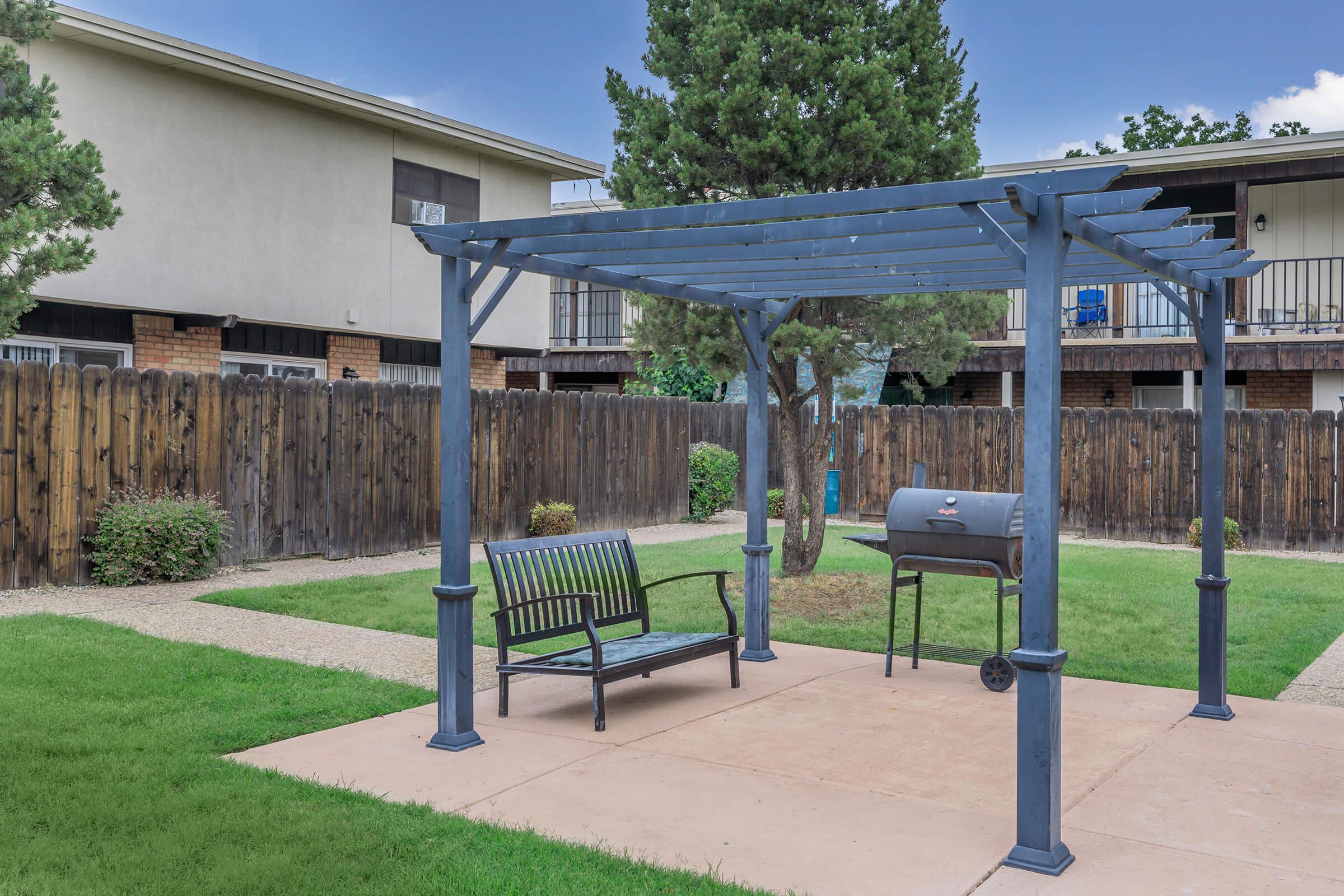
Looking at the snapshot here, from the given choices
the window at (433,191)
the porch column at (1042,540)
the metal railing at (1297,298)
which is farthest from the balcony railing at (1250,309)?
the porch column at (1042,540)

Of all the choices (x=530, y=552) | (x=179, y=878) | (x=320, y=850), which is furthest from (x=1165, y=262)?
(x=179, y=878)

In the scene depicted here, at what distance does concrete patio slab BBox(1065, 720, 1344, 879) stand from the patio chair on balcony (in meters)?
15.6

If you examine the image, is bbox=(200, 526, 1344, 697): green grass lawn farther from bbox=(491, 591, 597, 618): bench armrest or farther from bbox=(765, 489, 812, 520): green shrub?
bbox=(765, 489, 812, 520): green shrub

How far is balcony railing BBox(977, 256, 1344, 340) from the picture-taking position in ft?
64.3

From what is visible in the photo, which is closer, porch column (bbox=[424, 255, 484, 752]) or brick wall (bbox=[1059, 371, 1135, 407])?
porch column (bbox=[424, 255, 484, 752])

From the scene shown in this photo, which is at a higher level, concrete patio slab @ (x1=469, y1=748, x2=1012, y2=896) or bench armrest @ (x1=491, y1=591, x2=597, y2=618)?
bench armrest @ (x1=491, y1=591, x2=597, y2=618)

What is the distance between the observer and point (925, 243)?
18.5ft

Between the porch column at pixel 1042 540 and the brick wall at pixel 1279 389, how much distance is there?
61.3 ft

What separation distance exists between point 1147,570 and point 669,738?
29.0ft

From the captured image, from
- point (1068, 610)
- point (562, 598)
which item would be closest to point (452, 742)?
point (562, 598)

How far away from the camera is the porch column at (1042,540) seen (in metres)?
4.47

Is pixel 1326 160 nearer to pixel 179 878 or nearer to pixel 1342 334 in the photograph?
pixel 1342 334

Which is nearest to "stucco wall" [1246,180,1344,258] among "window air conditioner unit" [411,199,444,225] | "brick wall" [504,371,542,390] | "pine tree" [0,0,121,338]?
"brick wall" [504,371,542,390]

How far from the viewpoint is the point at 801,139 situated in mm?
10836
